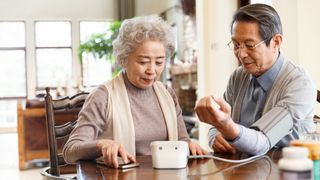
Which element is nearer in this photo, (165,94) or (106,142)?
(106,142)

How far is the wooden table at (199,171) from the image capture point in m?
1.32

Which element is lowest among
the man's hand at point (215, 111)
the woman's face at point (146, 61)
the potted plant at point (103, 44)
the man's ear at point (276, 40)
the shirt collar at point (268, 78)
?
the man's hand at point (215, 111)

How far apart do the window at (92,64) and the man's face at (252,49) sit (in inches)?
405

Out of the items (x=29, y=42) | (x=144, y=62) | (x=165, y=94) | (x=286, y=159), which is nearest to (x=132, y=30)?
(x=144, y=62)

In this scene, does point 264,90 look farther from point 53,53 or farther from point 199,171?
point 53,53

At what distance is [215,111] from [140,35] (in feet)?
2.21

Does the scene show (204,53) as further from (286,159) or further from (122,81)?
(286,159)

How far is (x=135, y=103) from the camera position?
76.5 inches

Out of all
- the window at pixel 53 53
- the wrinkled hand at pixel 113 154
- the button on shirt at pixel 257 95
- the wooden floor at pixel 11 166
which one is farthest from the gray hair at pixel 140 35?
the window at pixel 53 53

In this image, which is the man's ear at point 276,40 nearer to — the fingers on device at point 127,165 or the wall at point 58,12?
the fingers on device at point 127,165

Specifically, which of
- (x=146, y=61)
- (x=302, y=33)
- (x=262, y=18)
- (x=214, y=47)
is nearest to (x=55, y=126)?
(x=146, y=61)

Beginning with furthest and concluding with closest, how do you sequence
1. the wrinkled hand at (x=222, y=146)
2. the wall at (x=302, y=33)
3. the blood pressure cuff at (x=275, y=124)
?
1. the wall at (x=302, y=33)
2. the wrinkled hand at (x=222, y=146)
3. the blood pressure cuff at (x=275, y=124)

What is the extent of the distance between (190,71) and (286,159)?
24.4 feet

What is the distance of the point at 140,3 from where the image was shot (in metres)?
12.5
